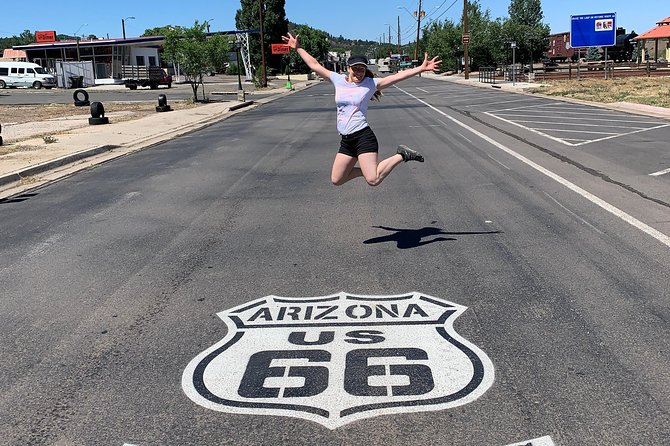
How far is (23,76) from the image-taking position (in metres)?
55.3

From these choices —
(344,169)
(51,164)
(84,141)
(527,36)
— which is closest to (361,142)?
(344,169)

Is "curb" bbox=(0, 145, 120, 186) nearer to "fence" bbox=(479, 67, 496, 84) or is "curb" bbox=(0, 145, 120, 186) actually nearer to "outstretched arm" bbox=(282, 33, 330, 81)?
"outstretched arm" bbox=(282, 33, 330, 81)

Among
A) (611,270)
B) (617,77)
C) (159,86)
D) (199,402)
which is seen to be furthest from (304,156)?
(159,86)

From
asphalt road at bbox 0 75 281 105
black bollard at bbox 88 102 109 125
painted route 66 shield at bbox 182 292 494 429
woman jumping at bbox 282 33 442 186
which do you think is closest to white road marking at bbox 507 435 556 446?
painted route 66 shield at bbox 182 292 494 429

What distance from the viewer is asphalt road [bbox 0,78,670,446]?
3207mm

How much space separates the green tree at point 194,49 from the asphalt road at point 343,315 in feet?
84.5

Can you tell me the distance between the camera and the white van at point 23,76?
54.8m

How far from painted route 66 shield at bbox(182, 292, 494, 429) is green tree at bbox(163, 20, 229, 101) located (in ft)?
103

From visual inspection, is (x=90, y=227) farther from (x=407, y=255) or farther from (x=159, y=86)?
(x=159, y=86)

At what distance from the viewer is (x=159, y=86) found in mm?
58531

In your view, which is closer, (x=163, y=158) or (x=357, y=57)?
(x=357, y=57)

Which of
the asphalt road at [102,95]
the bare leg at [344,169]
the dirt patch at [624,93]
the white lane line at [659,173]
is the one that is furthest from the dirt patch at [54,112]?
the bare leg at [344,169]

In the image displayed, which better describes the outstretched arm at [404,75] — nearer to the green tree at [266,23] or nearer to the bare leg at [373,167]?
the bare leg at [373,167]

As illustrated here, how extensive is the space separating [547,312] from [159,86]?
5808 centimetres
